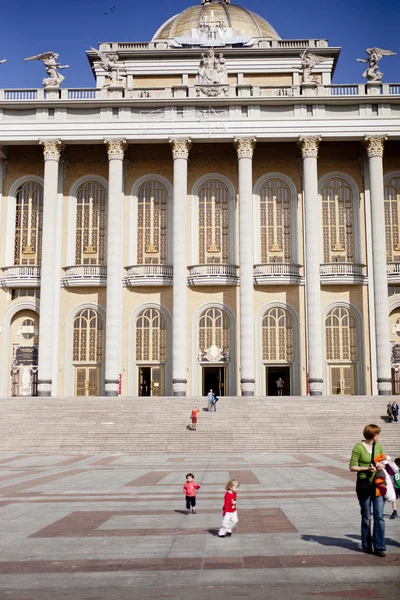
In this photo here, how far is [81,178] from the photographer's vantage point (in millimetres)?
44969

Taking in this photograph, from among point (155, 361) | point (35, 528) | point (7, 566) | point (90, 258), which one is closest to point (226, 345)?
point (155, 361)

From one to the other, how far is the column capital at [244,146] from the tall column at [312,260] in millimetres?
2969

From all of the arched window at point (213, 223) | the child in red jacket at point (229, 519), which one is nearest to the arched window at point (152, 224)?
the arched window at point (213, 223)

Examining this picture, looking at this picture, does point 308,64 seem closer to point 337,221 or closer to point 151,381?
point 337,221

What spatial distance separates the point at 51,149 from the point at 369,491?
36942 millimetres

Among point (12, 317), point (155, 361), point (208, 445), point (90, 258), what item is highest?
point (90, 258)

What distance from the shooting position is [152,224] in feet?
146

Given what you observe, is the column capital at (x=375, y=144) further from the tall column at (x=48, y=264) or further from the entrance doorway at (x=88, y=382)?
the entrance doorway at (x=88, y=382)

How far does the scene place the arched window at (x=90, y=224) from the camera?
4434 centimetres

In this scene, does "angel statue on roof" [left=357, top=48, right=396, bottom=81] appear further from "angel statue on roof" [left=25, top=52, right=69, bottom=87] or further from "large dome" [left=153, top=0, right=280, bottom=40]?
"angel statue on roof" [left=25, top=52, right=69, bottom=87]

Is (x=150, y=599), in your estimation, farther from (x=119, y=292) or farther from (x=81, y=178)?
(x=81, y=178)

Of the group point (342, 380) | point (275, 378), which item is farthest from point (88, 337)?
point (342, 380)

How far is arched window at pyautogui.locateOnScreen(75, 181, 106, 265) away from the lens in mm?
44344

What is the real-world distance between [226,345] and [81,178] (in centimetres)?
1408
